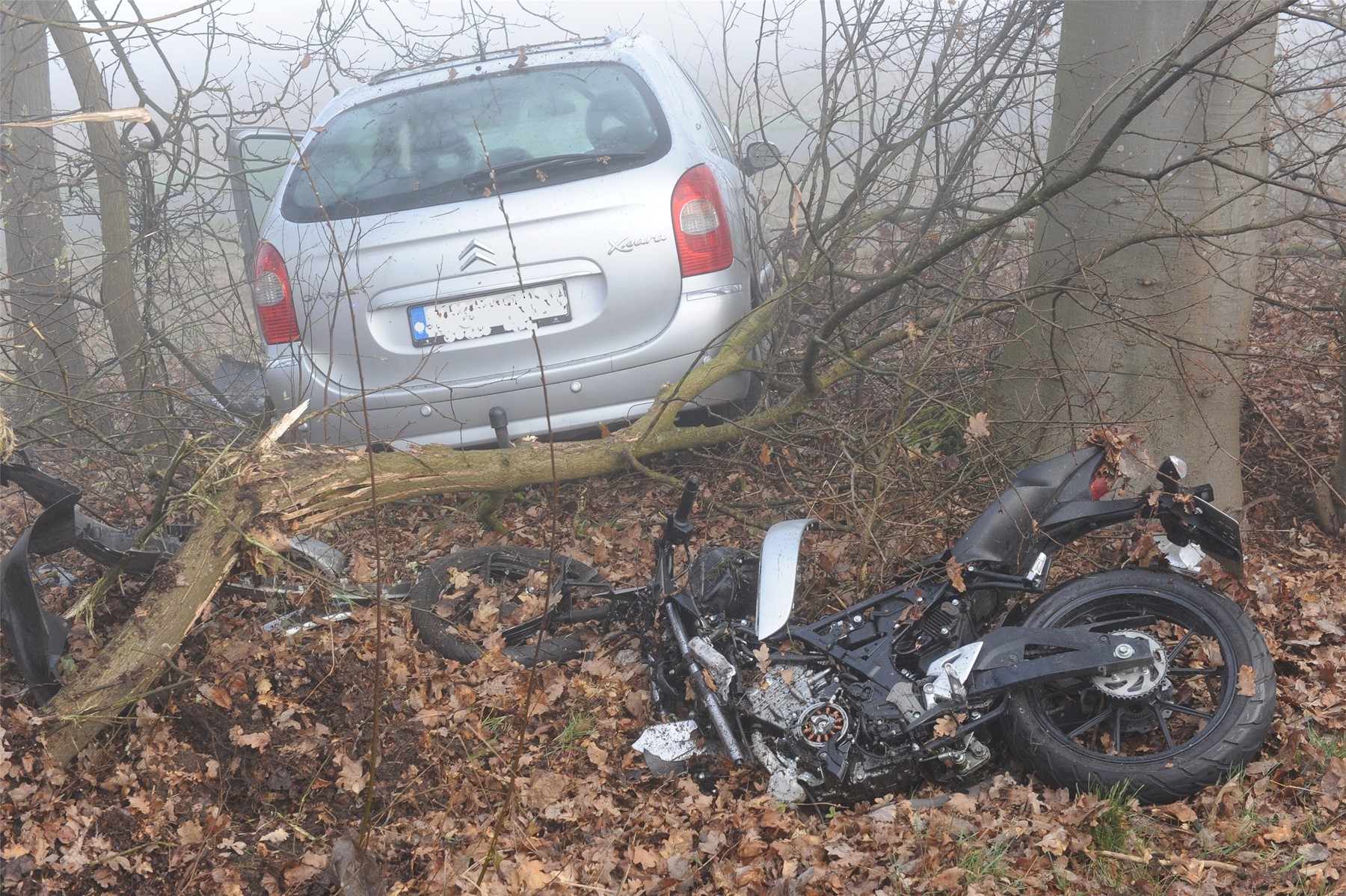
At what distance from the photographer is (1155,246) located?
399 cm

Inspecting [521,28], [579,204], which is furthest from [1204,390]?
[521,28]

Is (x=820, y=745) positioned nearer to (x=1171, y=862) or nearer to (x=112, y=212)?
(x=1171, y=862)

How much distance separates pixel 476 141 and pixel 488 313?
37.2 inches

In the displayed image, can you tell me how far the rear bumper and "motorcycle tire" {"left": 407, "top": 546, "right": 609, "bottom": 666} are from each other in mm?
615

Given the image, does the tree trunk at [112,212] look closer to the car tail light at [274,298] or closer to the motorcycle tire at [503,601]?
the car tail light at [274,298]

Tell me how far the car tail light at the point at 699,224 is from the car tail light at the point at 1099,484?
1.92 metres

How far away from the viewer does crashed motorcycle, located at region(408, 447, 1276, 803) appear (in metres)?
2.90

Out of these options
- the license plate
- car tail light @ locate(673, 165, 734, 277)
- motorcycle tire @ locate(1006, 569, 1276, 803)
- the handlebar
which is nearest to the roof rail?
car tail light @ locate(673, 165, 734, 277)

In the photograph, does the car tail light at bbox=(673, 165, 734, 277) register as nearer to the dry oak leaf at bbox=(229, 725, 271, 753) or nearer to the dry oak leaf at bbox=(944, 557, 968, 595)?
the dry oak leaf at bbox=(944, 557, 968, 595)

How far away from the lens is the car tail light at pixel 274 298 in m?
4.52

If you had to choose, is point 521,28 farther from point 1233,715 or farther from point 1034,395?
point 1233,715

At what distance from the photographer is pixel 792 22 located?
626cm

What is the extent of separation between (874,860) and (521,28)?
6.82 m

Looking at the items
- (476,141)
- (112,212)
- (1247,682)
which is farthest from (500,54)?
(1247,682)
